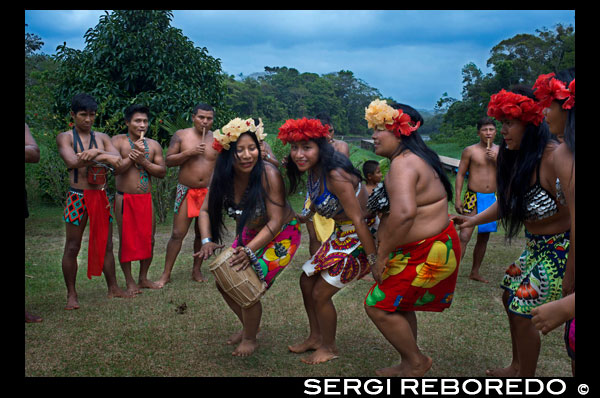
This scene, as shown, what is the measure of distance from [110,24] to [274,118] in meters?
5.72

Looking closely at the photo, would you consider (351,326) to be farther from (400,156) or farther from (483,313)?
(400,156)

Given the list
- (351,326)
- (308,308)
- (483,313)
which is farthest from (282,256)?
(483,313)

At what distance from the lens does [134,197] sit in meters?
5.80

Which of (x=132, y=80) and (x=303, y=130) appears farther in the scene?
(x=132, y=80)

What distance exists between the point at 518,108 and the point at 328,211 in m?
1.45

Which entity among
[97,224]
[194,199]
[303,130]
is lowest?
[97,224]

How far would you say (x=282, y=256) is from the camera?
13.2 feet

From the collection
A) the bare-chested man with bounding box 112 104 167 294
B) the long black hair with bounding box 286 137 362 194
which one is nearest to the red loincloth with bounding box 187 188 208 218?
the bare-chested man with bounding box 112 104 167 294

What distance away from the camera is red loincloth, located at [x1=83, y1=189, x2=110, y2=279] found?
5254 millimetres

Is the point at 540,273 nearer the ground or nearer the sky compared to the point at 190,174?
nearer the ground

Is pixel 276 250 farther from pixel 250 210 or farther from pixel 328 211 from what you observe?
pixel 328 211

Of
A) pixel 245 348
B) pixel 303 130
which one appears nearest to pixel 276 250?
pixel 245 348

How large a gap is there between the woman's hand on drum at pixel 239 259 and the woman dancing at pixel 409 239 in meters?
0.92

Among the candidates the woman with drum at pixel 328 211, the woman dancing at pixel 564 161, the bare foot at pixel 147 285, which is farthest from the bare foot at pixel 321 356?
the bare foot at pixel 147 285
